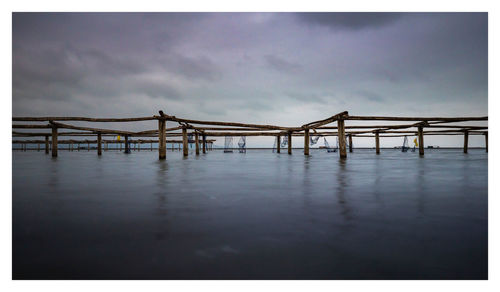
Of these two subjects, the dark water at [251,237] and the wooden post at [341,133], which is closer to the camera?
the dark water at [251,237]

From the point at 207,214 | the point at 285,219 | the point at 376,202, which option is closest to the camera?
the point at 285,219

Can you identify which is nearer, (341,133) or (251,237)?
(251,237)

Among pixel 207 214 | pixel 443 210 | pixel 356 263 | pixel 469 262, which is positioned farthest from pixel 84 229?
pixel 443 210

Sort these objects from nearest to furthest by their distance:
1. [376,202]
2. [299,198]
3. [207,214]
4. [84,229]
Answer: [84,229] < [207,214] < [376,202] < [299,198]

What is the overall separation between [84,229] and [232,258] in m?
1.67

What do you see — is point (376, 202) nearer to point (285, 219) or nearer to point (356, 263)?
point (285, 219)

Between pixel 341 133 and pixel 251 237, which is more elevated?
pixel 341 133

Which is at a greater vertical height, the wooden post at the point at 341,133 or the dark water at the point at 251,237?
the wooden post at the point at 341,133

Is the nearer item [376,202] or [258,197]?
[376,202]

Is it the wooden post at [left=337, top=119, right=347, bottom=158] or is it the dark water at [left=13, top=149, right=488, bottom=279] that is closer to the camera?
the dark water at [left=13, top=149, right=488, bottom=279]

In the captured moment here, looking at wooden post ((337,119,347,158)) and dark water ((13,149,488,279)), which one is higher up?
wooden post ((337,119,347,158))

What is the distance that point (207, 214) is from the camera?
343cm
